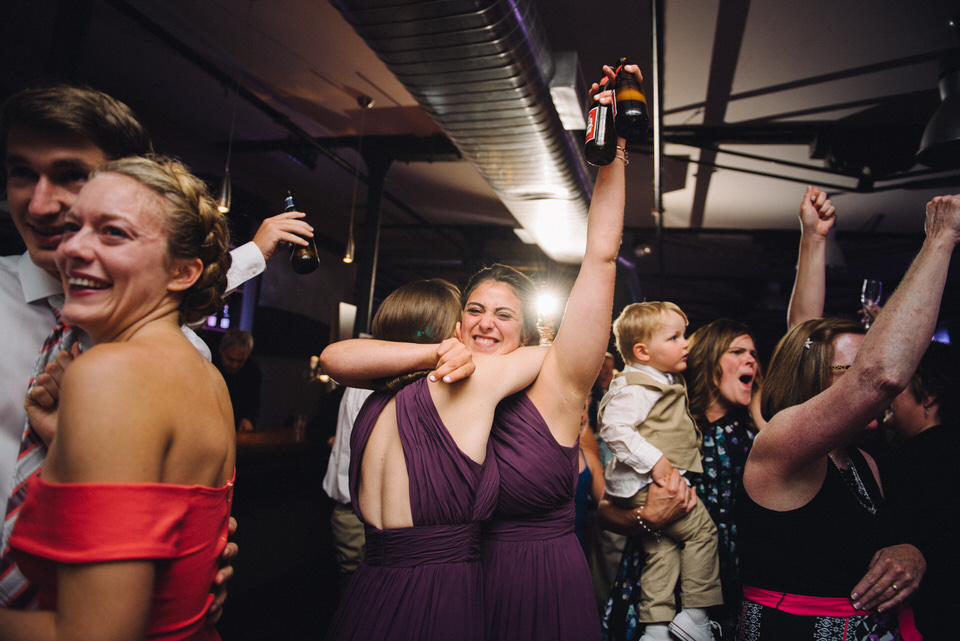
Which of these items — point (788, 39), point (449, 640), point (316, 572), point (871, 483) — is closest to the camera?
point (449, 640)

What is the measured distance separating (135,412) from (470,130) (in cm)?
295

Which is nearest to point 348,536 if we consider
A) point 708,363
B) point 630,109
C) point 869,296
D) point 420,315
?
point 420,315

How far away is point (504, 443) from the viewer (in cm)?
150

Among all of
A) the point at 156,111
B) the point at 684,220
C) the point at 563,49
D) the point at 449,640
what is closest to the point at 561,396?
the point at 449,640

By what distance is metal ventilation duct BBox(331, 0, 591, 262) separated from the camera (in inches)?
89.1

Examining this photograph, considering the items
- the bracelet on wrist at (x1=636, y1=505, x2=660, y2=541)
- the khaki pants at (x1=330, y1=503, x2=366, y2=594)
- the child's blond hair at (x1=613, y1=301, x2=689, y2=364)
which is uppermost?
the child's blond hair at (x1=613, y1=301, x2=689, y2=364)

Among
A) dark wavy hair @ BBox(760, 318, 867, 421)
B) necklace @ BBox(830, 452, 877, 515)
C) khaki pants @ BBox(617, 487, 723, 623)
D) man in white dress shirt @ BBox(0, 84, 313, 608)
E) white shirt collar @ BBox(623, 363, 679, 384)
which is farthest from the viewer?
white shirt collar @ BBox(623, 363, 679, 384)

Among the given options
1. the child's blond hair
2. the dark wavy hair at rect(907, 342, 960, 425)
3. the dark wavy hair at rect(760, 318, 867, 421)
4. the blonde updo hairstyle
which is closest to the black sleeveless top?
the dark wavy hair at rect(760, 318, 867, 421)

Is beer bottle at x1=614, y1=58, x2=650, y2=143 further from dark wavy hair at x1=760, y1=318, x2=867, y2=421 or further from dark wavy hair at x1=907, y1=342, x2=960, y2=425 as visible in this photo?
dark wavy hair at x1=907, y1=342, x2=960, y2=425

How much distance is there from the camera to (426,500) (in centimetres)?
134

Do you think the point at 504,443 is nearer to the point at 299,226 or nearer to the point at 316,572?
the point at 299,226

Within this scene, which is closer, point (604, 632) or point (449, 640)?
point (449, 640)

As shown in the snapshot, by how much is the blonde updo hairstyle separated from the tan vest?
1.85 m

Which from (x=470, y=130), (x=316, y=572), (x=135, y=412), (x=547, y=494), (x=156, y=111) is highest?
(x=156, y=111)
